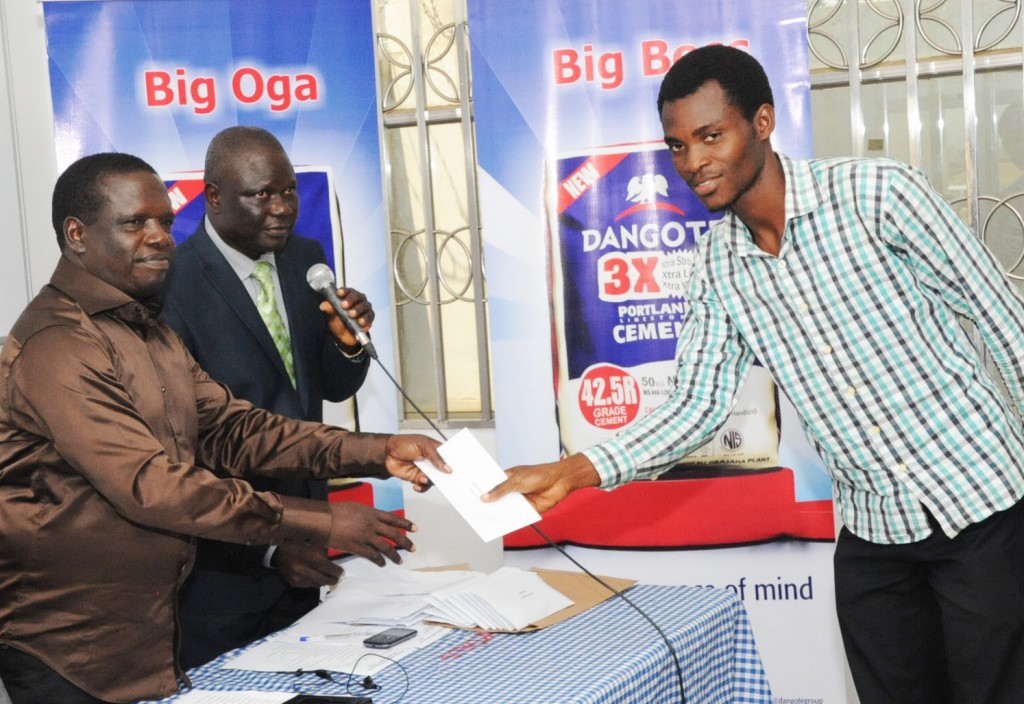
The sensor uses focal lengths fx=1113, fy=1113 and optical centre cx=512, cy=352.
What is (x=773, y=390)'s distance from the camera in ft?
12.5

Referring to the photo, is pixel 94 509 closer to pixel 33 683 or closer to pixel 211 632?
pixel 33 683

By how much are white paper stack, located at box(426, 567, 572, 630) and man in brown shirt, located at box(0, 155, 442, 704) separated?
0.19 m

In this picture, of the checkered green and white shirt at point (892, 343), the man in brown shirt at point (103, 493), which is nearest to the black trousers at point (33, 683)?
the man in brown shirt at point (103, 493)

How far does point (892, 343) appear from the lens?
227 cm

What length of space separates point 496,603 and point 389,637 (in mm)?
256

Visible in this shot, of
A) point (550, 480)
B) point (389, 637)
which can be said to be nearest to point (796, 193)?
point (550, 480)

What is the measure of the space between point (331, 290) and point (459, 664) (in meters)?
1.01

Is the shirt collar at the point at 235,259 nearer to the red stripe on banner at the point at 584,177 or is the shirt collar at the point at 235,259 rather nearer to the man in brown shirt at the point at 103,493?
the man in brown shirt at the point at 103,493

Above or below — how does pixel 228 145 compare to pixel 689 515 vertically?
above

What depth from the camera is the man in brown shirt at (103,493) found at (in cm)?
213

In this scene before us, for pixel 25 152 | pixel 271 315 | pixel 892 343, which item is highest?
pixel 25 152

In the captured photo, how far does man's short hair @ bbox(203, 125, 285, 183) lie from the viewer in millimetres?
3143

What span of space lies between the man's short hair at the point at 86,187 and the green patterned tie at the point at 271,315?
792 mm

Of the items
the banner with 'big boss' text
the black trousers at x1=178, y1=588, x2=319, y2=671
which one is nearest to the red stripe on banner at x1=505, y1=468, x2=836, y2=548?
the banner with 'big boss' text
